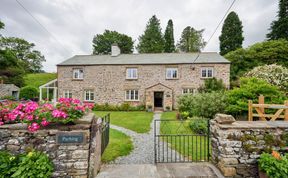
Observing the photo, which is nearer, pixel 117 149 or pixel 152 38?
pixel 117 149

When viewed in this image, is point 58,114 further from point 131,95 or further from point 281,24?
point 281,24

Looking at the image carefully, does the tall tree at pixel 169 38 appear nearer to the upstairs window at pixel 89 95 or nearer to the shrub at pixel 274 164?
the upstairs window at pixel 89 95

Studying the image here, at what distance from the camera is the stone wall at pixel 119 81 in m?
17.3

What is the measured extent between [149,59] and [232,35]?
2173 centimetres

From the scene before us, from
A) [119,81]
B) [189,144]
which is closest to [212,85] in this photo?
[189,144]

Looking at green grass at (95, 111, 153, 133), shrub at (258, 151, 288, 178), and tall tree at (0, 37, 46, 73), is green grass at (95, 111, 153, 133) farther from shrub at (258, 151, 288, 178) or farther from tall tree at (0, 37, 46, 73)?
tall tree at (0, 37, 46, 73)

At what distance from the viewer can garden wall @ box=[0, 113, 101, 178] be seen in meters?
3.19

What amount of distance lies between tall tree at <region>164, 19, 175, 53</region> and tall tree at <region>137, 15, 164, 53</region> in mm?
1443

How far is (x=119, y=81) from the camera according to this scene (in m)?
18.3

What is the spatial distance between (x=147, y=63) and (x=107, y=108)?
293 inches

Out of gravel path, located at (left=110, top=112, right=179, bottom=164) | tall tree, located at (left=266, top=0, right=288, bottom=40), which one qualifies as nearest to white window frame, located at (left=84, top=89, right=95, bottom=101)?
gravel path, located at (left=110, top=112, right=179, bottom=164)

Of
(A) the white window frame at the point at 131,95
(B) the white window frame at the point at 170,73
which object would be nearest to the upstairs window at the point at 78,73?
(A) the white window frame at the point at 131,95

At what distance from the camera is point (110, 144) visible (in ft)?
20.0

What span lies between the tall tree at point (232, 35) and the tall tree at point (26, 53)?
1901 inches
